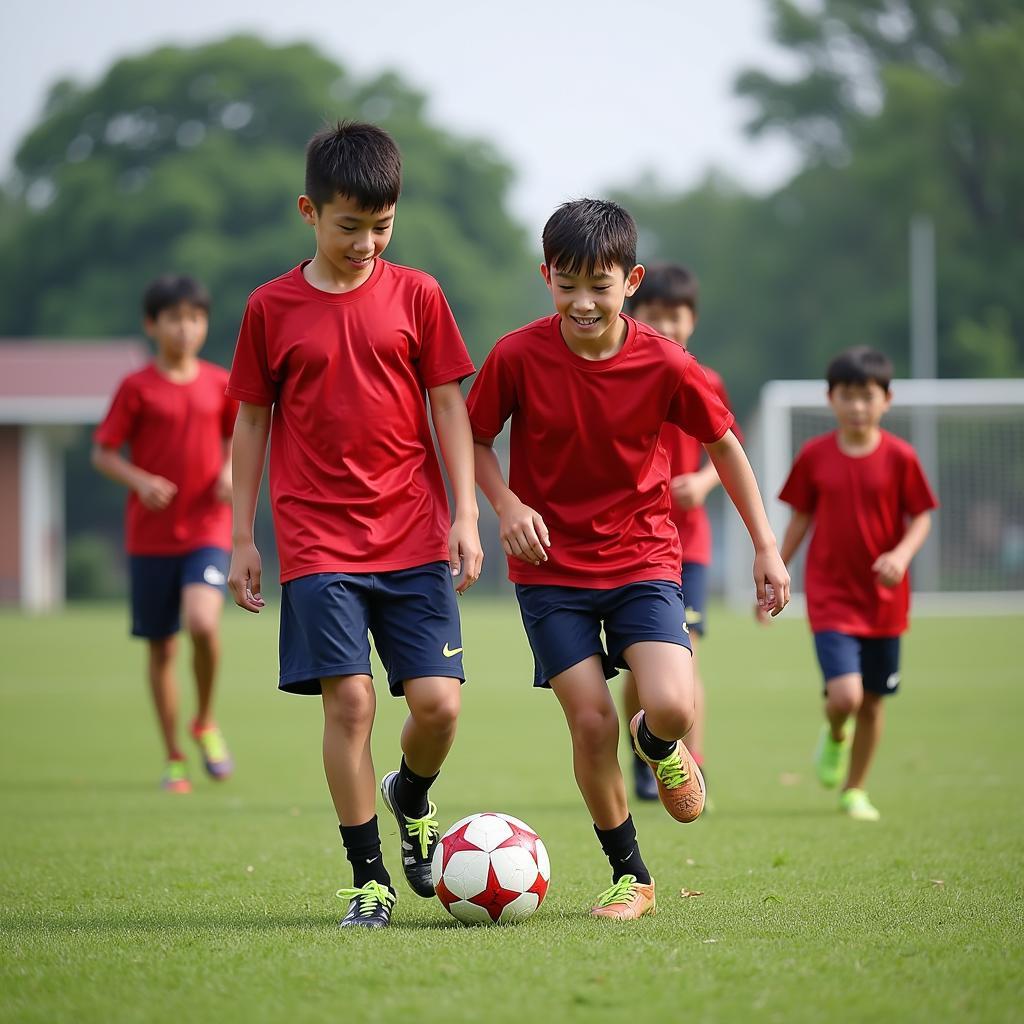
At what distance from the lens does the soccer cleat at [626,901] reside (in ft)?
14.8

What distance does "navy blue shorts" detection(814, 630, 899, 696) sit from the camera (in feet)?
23.3

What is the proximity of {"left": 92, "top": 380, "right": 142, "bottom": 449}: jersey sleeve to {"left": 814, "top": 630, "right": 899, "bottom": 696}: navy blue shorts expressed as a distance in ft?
12.2

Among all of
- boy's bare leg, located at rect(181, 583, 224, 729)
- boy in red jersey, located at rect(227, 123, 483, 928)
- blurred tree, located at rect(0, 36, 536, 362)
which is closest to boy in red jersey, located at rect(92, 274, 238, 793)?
boy's bare leg, located at rect(181, 583, 224, 729)

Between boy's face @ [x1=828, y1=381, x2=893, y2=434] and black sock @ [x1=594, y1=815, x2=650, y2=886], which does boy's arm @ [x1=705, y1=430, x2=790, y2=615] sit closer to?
black sock @ [x1=594, y1=815, x2=650, y2=886]

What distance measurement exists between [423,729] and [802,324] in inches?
1926

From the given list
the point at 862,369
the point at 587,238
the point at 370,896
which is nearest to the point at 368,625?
the point at 370,896

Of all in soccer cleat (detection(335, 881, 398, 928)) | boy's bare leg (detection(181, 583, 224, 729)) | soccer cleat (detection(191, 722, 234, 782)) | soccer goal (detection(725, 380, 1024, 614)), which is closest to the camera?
soccer cleat (detection(335, 881, 398, 928))

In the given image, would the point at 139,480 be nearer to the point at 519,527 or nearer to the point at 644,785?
the point at 644,785

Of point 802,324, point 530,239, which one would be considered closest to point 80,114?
point 530,239

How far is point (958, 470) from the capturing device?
27391 millimetres

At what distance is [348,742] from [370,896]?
443mm

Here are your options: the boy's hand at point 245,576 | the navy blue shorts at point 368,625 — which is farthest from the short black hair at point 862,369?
the boy's hand at point 245,576

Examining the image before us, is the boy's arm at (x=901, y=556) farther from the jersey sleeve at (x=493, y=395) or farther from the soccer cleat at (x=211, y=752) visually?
the soccer cleat at (x=211, y=752)

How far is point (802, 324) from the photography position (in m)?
52.2
